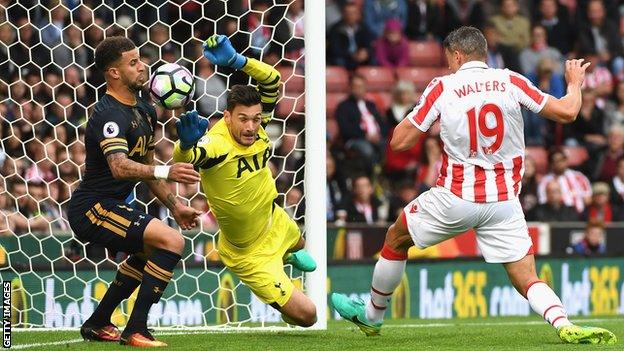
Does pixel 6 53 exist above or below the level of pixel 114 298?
above

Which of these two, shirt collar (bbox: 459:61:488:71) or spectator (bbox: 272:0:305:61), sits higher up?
spectator (bbox: 272:0:305:61)

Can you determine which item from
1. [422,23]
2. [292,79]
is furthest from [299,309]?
[422,23]

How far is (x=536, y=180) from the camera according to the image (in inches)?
647

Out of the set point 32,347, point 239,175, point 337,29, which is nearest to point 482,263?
point 337,29

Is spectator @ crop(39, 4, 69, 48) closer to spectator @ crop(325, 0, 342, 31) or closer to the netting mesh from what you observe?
the netting mesh

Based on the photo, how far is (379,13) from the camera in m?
17.6

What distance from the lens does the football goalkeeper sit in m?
8.07

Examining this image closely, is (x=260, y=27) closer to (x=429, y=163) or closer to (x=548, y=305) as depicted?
(x=548, y=305)

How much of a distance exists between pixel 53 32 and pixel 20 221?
1.63 meters

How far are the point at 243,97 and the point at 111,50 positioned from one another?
0.87 meters

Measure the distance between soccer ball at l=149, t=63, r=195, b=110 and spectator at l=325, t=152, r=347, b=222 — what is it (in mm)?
6877

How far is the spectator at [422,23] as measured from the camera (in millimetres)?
18125

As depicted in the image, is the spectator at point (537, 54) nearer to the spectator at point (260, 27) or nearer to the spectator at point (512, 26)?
the spectator at point (512, 26)

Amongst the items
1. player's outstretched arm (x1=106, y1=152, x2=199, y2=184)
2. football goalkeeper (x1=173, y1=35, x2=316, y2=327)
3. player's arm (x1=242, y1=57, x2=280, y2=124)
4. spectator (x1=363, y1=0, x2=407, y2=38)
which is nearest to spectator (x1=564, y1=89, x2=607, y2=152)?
spectator (x1=363, y1=0, x2=407, y2=38)
